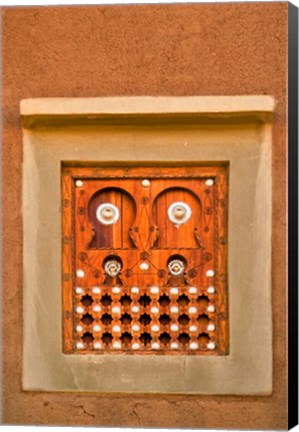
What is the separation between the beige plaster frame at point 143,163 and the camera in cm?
429

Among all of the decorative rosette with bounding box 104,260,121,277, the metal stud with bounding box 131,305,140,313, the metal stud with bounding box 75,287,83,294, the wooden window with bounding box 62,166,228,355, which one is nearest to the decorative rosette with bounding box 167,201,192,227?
the wooden window with bounding box 62,166,228,355

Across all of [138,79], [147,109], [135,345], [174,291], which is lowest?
[135,345]

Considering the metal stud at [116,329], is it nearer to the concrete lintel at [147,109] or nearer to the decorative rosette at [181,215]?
the decorative rosette at [181,215]

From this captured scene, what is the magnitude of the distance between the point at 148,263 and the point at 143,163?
0.60 meters

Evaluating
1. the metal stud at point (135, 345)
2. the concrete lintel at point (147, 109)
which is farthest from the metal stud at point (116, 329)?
the concrete lintel at point (147, 109)

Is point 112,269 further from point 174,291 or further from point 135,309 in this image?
point 174,291

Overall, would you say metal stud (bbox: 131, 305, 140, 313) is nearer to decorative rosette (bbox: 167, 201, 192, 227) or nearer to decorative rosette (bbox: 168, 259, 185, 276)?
decorative rosette (bbox: 168, 259, 185, 276)

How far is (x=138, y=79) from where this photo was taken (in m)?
4.33

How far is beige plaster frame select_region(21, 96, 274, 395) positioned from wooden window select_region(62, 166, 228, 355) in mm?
83

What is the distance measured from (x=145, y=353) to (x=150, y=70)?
65.7 inches

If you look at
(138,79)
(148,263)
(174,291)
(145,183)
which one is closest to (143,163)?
(145,183)

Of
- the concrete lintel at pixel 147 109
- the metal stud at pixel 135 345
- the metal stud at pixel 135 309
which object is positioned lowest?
the metal stud at pixel 135 345

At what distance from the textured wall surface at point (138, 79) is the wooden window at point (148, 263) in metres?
0.31

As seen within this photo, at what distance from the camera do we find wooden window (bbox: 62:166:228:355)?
173 inches
